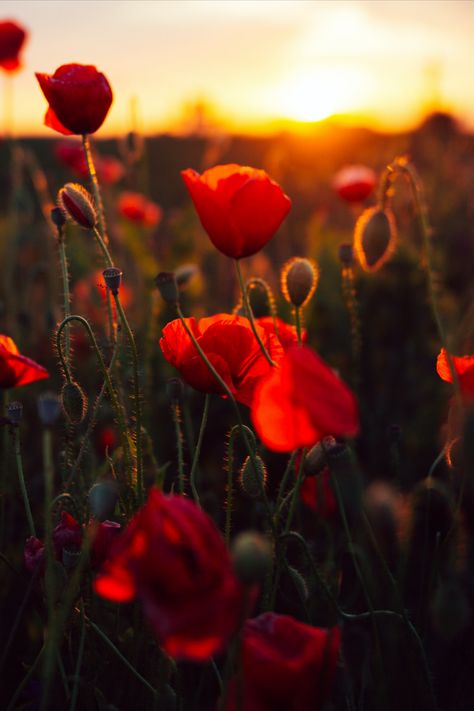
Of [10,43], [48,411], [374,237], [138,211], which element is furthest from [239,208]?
[138,211]

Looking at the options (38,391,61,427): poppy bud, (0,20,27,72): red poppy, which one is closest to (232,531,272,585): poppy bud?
(38,391,61,427): poppy bud

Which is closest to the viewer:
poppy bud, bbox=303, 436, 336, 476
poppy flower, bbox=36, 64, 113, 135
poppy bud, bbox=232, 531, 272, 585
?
poppy bud, bbox=232, 531, 272, 585

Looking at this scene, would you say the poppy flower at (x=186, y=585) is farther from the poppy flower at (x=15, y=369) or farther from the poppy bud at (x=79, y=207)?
the poppy bud at (x=79, y=207)

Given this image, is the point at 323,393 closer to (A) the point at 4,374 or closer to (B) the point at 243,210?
(B) the point at 243,210

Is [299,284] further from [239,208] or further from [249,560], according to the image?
[249,560]

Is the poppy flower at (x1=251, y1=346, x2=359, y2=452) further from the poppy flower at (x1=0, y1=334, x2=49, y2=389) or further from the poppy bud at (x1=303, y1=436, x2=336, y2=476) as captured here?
the poppy flower at (x1=0, y1=334, x2=49, y2=389)

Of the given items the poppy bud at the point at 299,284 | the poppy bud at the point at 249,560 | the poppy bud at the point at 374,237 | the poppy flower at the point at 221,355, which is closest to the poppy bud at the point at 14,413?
the poppy flower at the point at 221,355
